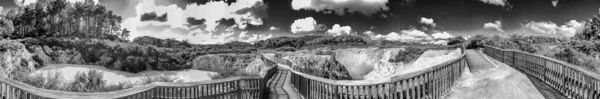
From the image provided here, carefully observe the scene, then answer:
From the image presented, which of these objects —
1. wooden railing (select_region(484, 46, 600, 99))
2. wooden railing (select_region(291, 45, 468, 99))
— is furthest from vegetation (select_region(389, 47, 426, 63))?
wooden railing (select_region(291, 45, 468, 99))

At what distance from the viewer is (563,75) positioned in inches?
243

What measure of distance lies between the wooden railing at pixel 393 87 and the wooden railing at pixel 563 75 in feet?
6.86

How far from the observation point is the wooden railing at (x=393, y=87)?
4.32 meters

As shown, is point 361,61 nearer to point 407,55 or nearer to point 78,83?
point 407,55

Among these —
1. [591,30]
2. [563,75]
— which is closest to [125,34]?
[563,75]

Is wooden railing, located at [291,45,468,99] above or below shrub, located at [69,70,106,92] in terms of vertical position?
above

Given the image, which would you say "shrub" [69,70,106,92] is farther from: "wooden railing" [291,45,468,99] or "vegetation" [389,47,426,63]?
"vegetation" [389,47,426,63]

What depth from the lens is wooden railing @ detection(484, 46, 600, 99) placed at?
4.74 metres

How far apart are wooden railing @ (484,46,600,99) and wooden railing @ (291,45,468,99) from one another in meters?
2.09

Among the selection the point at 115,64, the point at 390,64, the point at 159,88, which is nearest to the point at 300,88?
the point at 159,88

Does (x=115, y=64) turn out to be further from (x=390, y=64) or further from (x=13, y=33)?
(x=390, y=64)

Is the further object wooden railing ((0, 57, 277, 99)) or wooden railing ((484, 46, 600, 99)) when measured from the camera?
wooden railing ((484, 46, 600, 99))

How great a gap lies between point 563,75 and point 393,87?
455cm

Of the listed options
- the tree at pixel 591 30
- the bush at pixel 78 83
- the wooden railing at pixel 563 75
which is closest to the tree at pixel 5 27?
the bush at pixel 78 83
